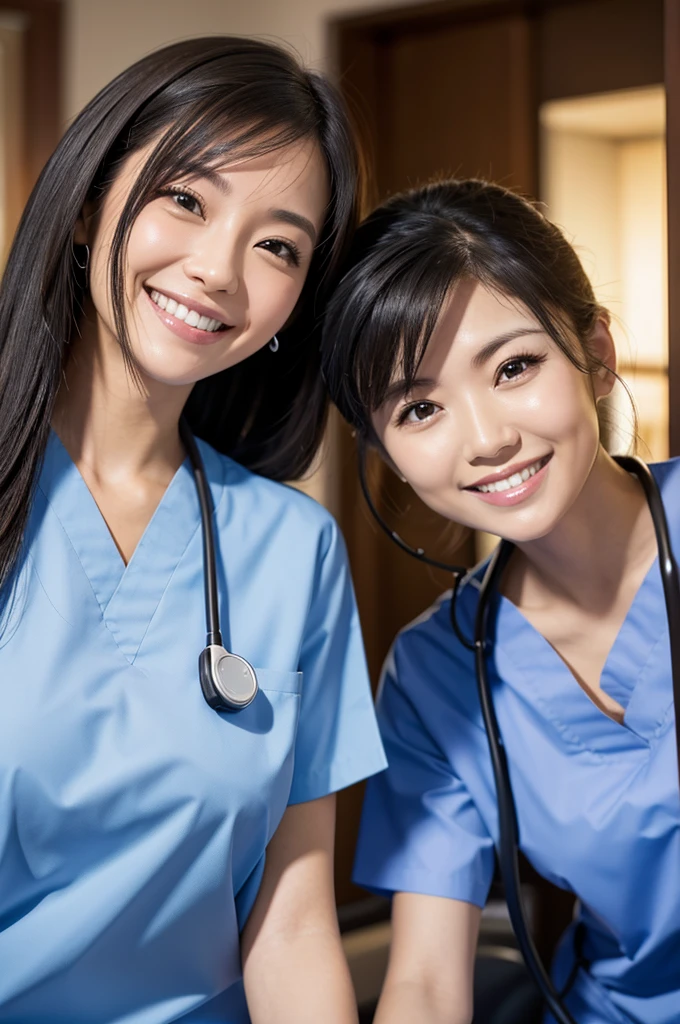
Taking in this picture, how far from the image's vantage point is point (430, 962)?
1.27 m

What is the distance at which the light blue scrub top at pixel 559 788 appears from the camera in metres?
1.22

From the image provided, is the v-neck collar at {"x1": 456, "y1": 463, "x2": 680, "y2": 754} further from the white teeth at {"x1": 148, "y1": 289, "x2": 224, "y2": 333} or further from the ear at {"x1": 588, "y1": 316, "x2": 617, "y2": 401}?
the white teeth at {"x1": 148, "y1": 289, "x2": 224, "y2": 333}

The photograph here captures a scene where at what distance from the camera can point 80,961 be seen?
108 centimetres

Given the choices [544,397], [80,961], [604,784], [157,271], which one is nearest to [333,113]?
[157,271]

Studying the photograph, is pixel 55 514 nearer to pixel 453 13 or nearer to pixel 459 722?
pixel 459 722

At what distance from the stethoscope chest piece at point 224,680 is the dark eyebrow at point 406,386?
334 mm

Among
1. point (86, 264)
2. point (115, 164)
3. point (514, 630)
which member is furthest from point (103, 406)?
point (514, 630)

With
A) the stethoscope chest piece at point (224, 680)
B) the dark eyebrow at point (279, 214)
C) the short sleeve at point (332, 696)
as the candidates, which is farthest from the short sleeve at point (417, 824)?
the dark eyebrow at point (279, 214)

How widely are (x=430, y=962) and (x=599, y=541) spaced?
0.51 metres

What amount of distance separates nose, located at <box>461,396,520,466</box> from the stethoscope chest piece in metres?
0.32

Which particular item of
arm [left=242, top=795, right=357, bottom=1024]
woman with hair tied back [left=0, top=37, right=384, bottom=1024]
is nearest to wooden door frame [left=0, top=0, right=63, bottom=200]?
woman with hair tied back [left=0, top=37, right=384, bottom=1024]

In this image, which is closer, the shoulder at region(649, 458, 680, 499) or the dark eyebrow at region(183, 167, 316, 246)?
the dark eyebrow at region(183, 167, 316, 246)

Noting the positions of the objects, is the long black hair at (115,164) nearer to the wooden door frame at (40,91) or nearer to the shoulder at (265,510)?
the shoulder at (265,510)

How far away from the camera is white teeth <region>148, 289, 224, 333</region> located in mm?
1156
